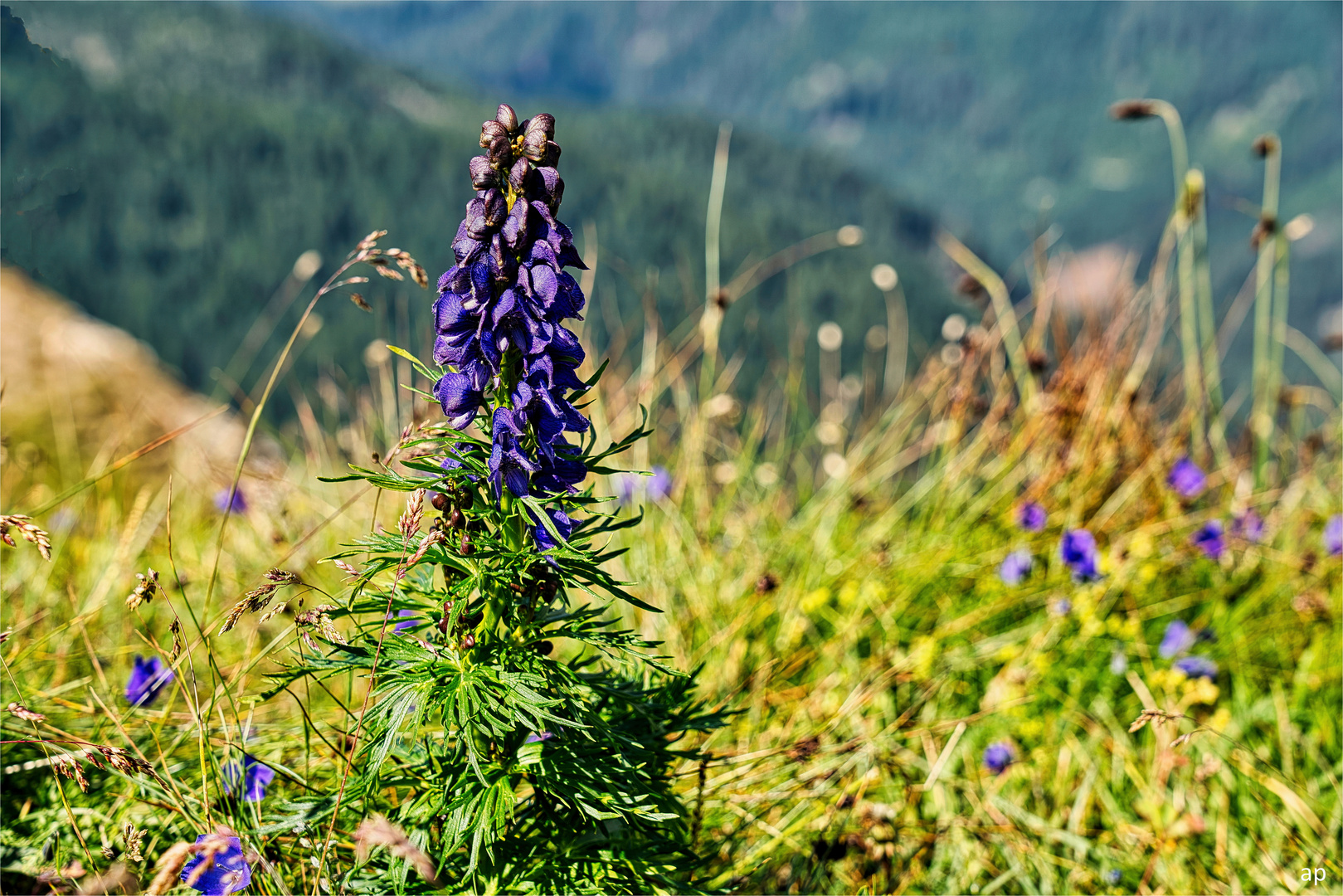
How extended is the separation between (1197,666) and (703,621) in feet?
6.22

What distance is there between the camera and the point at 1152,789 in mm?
2781

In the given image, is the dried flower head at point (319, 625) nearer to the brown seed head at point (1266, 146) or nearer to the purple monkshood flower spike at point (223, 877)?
the purple monkshood flower spike at point (223, 877)

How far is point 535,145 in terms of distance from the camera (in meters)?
1.36

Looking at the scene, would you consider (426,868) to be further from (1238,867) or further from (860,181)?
(860,181)

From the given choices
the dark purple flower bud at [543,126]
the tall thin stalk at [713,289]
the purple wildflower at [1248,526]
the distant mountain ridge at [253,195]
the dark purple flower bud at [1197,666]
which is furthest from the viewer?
the distant mountain ridge at [253,195]

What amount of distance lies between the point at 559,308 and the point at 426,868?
0.85m

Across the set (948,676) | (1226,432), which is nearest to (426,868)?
(948,676)

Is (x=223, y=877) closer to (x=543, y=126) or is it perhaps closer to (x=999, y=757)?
(x=543, y=126)

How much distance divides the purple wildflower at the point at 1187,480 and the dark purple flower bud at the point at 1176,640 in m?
0.76

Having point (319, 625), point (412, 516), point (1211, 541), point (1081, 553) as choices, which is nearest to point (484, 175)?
point (412, 516)

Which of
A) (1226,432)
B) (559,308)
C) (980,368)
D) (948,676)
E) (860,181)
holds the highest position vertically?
(559,308)

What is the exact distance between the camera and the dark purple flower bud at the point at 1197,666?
10.4 feet

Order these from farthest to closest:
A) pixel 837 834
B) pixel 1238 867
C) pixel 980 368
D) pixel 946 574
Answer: pixel 980 368 → pixel 946 574 → pixel 1238 867 → pixel 837 834

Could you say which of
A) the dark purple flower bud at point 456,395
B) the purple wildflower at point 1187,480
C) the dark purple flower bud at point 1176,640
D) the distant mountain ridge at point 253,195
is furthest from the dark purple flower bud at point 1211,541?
the dark purple flower bud at point 456,395
